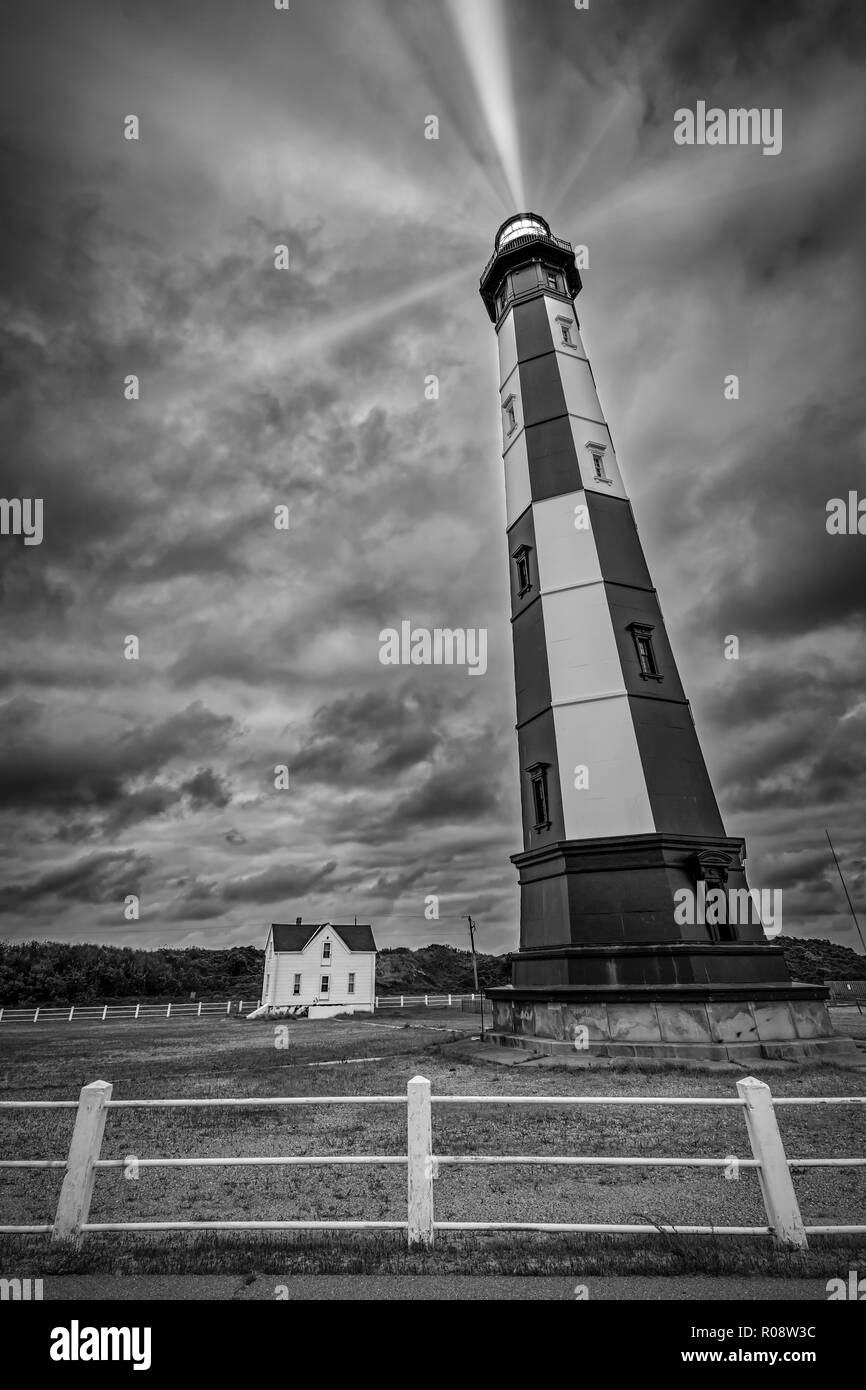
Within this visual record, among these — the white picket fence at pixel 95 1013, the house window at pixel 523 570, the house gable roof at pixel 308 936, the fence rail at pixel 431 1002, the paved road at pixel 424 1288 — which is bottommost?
the fence rail at pixel 431 1002

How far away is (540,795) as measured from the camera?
18031 millimetres

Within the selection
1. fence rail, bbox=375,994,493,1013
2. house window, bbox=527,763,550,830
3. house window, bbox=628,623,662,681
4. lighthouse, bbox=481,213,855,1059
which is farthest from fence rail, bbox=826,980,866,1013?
house window, bbox=628,623,662,681

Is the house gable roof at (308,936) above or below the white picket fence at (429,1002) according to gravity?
above

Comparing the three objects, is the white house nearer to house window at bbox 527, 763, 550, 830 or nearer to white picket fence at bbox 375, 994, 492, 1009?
white picket fence at bbox 375, 994, 492, 1009

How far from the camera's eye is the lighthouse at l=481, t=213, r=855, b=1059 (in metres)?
14.3

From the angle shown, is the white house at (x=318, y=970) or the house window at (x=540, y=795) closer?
the house window at (x=540, y=795)

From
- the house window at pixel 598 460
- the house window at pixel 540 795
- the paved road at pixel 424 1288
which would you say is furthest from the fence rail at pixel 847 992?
the paved road at pixel 424 1288

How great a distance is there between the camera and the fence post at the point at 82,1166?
4906 mm

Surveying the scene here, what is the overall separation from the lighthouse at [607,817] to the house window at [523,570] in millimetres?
67

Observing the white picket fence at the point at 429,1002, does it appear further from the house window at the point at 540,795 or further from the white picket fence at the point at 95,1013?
the house window at the point at 540,795

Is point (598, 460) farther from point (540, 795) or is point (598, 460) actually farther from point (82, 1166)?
point (82, 1166)

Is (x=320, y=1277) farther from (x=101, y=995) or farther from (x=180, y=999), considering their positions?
(x=101, y=995)
